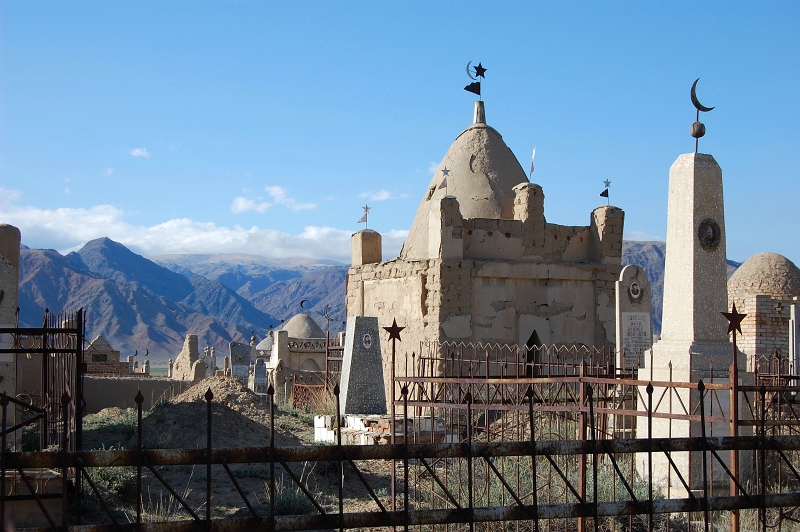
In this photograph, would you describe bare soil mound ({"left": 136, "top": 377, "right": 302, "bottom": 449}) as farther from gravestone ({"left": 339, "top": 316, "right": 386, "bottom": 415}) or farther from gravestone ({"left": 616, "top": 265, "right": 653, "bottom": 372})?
gravestone ({"left": 616, "top": 265, "right": 653, "bottom": 372})

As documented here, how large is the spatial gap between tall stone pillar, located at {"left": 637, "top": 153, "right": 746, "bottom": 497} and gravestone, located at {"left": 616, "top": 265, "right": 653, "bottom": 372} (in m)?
4.72

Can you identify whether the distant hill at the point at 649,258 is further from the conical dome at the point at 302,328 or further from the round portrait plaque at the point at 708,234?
the round portrait plaque at the point at 708,234

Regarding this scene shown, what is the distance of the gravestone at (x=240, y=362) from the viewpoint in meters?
25.5

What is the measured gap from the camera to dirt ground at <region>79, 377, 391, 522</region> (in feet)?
31.1

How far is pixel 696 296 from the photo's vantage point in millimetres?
9062

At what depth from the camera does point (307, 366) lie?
1109 inches

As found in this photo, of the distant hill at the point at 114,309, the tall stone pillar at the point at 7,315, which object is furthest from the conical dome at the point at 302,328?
the distant hill at the point at 114,309

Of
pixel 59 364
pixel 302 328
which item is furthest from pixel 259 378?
pixel 59 364

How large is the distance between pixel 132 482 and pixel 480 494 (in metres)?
4.03

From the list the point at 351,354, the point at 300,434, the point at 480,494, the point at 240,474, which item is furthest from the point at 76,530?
the point at 300,434

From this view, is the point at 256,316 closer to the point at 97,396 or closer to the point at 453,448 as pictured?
the point at 97,396

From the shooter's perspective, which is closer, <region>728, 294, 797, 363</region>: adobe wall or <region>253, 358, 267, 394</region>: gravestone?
<region>728, 294, 797, 363</region>: adobe wall

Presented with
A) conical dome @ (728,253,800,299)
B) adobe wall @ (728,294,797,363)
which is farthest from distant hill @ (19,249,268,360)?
adobe wall @ (728,294,797,363)

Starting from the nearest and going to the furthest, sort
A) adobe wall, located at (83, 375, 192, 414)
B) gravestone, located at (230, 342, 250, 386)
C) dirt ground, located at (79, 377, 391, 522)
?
dirt ground, located at (79, 377, 391, 522), adobe wall, located at (83, 375, 192, 414), gravestone, located at (230, 342, 250, 386)
